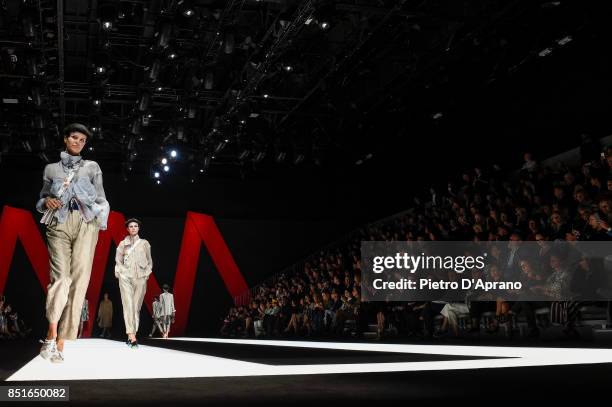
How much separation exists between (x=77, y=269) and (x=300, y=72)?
926cm

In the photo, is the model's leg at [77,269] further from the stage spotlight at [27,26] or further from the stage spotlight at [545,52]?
the stage spotlight at [545,52]

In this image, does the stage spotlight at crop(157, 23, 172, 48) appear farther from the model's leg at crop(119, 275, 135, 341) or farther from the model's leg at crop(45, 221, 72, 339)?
the model's leg at crop(45, 221, 72, 339)

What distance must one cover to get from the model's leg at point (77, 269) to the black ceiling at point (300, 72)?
692 cm

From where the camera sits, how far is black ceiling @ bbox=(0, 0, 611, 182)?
11.3 meters

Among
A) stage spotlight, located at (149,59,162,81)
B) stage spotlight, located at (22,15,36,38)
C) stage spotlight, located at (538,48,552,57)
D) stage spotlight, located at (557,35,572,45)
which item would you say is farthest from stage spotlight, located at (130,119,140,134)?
stage spotlight, located at (557,35,572,45)

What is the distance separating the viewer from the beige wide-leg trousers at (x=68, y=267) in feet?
13.7

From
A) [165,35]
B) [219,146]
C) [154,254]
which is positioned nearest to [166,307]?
[219,146]

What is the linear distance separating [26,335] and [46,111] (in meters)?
6.25

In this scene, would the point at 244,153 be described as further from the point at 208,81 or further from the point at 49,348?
the point at 49,348

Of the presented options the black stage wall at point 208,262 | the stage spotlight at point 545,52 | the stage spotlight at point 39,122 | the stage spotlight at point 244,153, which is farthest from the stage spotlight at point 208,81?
the black stage wall at point 208,262

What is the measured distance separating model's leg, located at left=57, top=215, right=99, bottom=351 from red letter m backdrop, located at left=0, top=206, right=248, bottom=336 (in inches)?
593

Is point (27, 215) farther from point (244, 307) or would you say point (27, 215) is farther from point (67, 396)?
point (67, 396)

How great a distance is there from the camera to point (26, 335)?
18.0 metres

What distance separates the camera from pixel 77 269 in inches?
168
